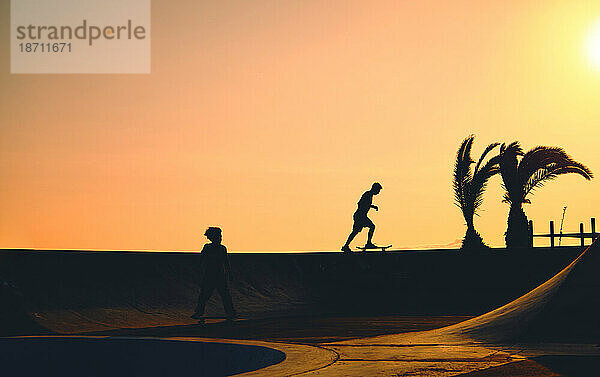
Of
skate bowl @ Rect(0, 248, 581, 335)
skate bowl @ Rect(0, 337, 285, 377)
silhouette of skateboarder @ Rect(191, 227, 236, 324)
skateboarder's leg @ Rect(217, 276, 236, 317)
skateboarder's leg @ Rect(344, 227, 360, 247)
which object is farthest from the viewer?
skateboarder's leg @ Rect(344, 227, 360, 247)

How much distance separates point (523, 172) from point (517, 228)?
195cm

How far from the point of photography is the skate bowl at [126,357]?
35.7 ft

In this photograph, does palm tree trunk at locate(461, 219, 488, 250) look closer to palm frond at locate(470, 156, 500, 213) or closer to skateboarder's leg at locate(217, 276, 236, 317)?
palm frond at locate(470, 156, 500, 213)

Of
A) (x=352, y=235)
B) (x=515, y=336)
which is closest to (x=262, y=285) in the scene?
(x=352, y=235)

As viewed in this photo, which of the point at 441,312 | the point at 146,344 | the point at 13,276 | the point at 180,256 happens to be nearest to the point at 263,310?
the point at 180,256

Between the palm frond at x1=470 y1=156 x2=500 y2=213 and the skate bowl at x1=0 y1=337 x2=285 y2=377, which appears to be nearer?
the skate bowl at x1=0 y1=337 x2=285 y2=377

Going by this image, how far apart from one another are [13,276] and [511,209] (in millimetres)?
18001

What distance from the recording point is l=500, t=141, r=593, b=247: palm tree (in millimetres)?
28453

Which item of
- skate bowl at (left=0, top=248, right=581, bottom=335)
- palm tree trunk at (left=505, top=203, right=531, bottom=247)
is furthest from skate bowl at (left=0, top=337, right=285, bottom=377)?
palm tree trunk at (left=505, top=203, right=531, bottom=247)

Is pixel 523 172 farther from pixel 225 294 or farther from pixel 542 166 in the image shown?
pixel 225 294

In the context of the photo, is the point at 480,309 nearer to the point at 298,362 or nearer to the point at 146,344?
the point at 146,344

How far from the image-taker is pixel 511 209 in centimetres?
2894

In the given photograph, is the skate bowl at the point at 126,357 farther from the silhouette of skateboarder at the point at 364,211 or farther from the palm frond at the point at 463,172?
the palm frond at the point at 463,172

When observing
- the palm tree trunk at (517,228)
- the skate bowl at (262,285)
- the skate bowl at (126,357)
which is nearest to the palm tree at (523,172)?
the palm tree trunk at (517,228)
